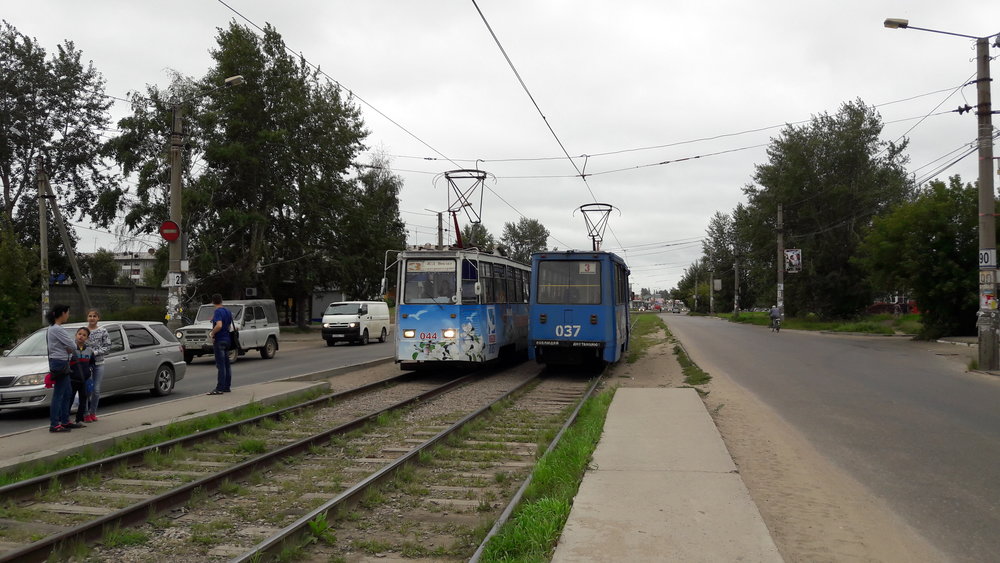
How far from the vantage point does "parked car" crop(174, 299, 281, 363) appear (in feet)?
73.1

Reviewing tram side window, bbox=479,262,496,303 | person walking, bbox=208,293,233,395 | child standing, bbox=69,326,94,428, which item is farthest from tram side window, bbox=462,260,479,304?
child standing, bbox=69,326,94,428

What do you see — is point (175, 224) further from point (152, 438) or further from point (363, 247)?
point (363, 247)

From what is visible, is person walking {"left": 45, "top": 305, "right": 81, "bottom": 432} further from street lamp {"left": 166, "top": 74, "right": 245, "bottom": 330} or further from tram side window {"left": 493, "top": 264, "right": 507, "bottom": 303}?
street lamp {"left": 166, "top": 74, "right": 245, "bottom": 330}

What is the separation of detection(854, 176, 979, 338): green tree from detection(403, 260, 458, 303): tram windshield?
2128cm

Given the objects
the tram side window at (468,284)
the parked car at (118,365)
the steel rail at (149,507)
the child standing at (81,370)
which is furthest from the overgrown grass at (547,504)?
the parked car at (118,365)

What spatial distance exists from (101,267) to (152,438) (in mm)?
58387

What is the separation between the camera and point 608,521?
18.2ft

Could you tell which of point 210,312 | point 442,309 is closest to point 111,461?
point 442,309

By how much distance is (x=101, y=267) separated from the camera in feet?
198

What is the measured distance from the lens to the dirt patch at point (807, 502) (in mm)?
5262

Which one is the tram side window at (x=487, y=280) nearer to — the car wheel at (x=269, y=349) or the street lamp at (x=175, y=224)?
the street lamp at (x=175, y=224)

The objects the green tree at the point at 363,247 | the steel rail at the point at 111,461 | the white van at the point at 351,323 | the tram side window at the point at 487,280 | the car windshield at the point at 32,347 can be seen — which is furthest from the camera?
the green tree at the point at 363,247

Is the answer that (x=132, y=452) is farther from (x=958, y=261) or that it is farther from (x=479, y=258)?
(x=958, y=261)

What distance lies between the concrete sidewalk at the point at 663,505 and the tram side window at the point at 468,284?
6.86m
